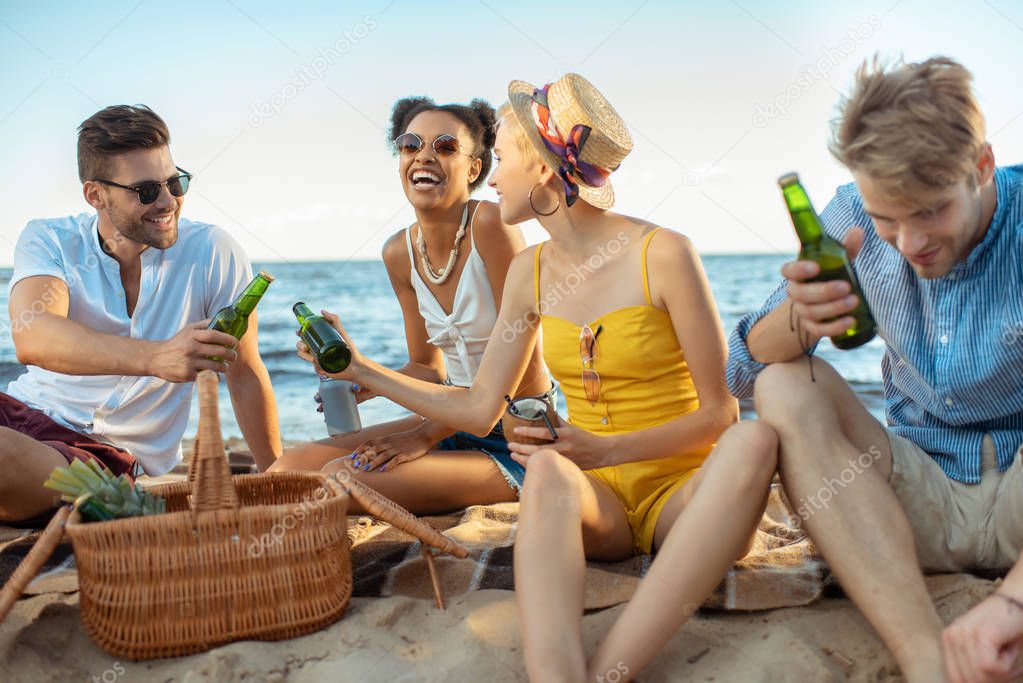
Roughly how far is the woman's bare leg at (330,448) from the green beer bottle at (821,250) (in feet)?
6.82

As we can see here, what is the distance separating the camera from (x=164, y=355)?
322 centimetres

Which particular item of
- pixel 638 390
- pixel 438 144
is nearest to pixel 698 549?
pixel 638 390

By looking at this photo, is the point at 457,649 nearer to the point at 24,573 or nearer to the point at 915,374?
the point at 24,573

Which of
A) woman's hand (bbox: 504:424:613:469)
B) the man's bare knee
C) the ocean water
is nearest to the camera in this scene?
the man's bare knee

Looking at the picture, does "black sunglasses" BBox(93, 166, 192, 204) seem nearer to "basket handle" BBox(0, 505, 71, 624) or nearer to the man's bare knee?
"basket handle" BBox(0, 505, 71, 624)

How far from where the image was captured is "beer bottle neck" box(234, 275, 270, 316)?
3.26 metres

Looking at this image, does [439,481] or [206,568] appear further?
[439,481]

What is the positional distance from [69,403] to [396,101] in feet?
6.49

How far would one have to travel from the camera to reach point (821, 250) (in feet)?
8.09

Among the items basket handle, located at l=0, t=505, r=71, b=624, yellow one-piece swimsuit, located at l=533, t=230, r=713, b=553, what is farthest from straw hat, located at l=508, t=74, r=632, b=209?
basket handle, located at l=0, t=505, r=71, b=624

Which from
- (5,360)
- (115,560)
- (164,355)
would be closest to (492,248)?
(164,355)

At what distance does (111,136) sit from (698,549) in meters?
3.06

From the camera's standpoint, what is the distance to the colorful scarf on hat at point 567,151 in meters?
2.97

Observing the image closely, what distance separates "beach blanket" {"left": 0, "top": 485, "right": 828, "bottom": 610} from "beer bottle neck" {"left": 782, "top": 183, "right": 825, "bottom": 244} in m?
1.05
